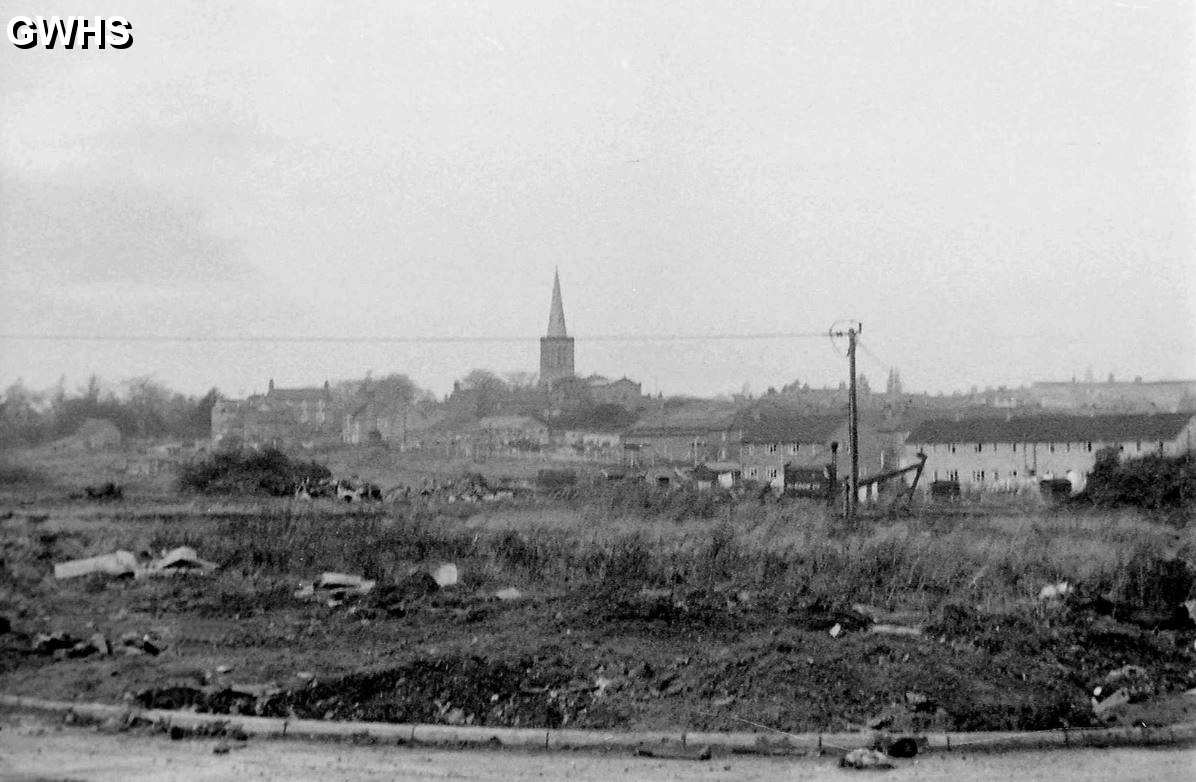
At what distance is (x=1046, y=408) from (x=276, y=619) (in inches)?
249

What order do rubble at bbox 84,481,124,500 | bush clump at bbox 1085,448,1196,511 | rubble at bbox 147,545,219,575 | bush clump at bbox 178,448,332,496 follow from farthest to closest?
bush clump at bbox 1085,448,1196,511 → bush clump at bbox 178,448,332,496 → rubble at bbox 84,481,124,500 → rubble at bbox 147,545,219,575

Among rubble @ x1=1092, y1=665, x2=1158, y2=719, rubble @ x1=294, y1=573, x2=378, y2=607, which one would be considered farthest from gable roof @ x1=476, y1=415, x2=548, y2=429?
rubble @ x1=1092, y1=665, x2=1158, y2=719

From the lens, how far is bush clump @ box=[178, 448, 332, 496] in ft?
29.3

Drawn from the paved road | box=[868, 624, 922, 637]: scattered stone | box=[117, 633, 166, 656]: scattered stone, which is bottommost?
the paved road

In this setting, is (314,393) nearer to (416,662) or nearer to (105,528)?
(105,528)

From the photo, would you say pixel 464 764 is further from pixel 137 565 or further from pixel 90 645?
pixel 137 565

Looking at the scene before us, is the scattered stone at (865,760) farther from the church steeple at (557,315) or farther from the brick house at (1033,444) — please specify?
the brick house at (1033,444)

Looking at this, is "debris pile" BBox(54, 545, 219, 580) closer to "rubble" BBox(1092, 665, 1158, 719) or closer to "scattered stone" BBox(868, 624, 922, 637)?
"scattered stone" BBox(868, 624, 922, 637)

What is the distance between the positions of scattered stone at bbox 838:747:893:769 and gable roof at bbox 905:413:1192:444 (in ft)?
16.0

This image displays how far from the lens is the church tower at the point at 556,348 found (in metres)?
8.95

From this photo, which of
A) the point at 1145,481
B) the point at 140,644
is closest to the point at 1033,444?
the point at 1145,481

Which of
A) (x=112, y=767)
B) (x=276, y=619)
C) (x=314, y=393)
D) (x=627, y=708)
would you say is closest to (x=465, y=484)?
(x=314, y=393)

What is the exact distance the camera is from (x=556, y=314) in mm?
8992

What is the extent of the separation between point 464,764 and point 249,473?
4025 mm
